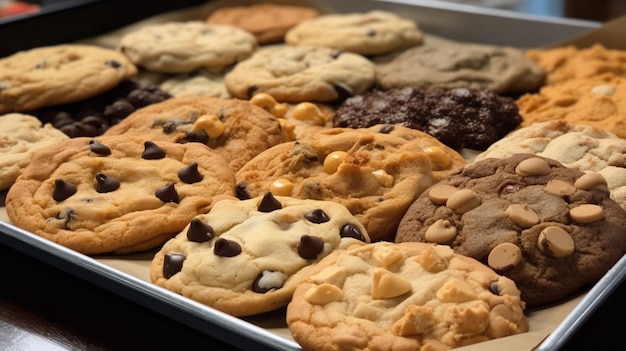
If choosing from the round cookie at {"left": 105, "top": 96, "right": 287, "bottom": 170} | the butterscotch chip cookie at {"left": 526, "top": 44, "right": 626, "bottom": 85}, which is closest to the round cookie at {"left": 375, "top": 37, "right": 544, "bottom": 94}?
the butterscotch chip cookie at {"left": 526, "top": 44, "right": 626, "bottom": 85}

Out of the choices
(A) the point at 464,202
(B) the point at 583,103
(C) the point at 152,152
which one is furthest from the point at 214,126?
(B) the point at 583,103

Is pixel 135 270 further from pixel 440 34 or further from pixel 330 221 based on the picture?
pixel 440 34

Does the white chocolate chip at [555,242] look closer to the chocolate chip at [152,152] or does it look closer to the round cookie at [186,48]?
the chocolate chip at [152,152]

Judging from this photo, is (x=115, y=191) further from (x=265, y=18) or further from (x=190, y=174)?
(x=265, y=18)

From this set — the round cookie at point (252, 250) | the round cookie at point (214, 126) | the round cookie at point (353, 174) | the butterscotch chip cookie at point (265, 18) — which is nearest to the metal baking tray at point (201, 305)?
the round cookie at point (252, 250)

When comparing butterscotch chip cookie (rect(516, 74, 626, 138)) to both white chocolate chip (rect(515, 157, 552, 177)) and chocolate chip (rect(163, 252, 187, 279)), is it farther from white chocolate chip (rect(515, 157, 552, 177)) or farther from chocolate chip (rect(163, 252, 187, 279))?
chocolate chip (rect(163, 252, 187, 279))

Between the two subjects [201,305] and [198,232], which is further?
[198,232]
